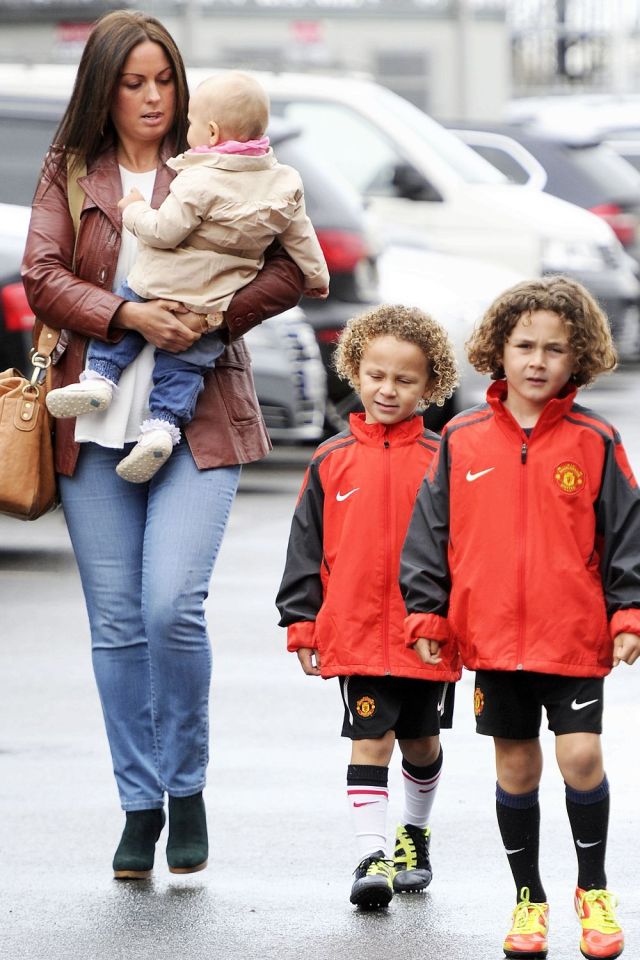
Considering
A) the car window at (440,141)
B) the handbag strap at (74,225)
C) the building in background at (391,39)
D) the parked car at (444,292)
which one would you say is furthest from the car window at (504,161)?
the building in background at (391,39)

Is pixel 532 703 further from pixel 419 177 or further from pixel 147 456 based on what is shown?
pixel 419 177

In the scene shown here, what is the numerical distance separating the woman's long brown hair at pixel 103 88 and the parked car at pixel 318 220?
234 inches

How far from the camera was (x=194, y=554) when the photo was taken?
4.50 metres

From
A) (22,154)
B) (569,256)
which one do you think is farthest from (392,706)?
(569,256)

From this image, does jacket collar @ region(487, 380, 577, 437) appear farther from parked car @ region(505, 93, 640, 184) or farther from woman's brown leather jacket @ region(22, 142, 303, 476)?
parked car @ region(505, 93, 640, 184)

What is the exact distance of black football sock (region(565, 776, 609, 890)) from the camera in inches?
161

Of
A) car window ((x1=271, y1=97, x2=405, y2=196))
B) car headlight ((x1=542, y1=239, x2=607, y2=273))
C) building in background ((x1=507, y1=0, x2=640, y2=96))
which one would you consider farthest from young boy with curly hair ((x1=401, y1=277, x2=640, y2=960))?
building in background ((x1=507, y1=0, x2=640, y2=96))

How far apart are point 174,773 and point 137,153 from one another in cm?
143

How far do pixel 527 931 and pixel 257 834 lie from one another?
1.12m

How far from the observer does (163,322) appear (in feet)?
14.6

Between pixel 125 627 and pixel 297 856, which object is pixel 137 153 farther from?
pixel 297 856

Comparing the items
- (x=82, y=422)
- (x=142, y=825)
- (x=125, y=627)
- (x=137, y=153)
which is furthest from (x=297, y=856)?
(x=137, y=153)

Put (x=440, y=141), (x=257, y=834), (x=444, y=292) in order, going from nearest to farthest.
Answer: (x=257, y=834) < (x=444, y=292) < (x=440, y=141)

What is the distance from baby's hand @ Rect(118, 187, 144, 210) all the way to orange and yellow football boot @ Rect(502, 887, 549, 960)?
5.68 feet
